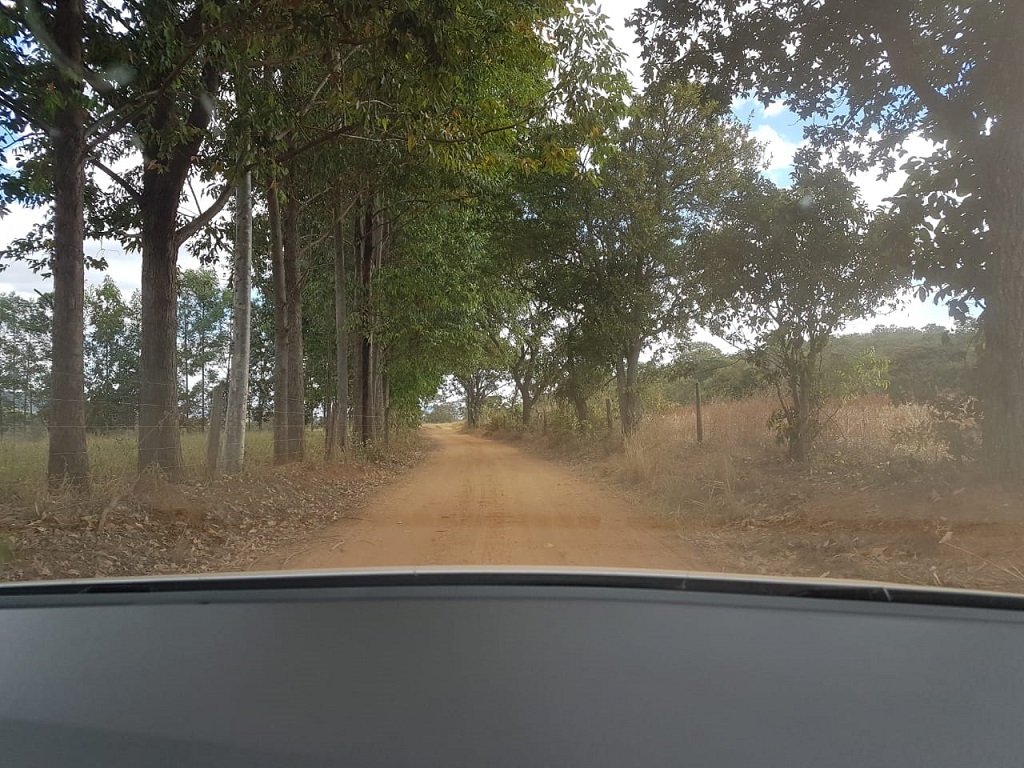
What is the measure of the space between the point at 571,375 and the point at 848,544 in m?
15.9

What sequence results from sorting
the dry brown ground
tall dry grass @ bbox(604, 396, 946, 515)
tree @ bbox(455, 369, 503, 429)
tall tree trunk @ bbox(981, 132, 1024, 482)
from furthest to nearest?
1. tree @ bbox(455, 369, 503, 429)
2. tall dry grass @ bbox(604, 396, 946, 515)
3. tall tree trunk @ bbox(981, 132, 1024, 482)
4. the dry brown ground

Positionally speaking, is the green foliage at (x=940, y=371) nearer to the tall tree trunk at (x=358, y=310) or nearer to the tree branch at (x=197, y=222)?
the tree branch at (x=197, y=222)

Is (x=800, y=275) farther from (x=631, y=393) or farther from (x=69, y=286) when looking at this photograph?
(x=69, y=286)

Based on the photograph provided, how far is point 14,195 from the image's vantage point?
9008 mm

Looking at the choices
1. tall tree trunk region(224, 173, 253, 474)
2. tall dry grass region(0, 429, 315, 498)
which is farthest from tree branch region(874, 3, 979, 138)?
tall dry grass region(0, 429, 315, 498)

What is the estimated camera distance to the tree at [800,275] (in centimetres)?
1113

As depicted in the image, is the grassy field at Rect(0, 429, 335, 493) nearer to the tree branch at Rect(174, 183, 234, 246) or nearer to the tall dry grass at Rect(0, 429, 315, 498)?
the tall dry grass at Rect(0, 429, 315, 498)

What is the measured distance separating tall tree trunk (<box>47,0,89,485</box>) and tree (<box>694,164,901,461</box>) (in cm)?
960

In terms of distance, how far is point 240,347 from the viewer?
1208 centimetres

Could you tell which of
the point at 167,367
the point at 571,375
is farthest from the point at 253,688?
the point at 571,375

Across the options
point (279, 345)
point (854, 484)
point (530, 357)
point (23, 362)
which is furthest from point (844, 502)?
point (530, 357)

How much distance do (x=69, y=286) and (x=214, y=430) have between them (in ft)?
13.4

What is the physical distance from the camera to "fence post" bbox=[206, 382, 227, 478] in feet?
38.1

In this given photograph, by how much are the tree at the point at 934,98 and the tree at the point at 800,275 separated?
86cm
